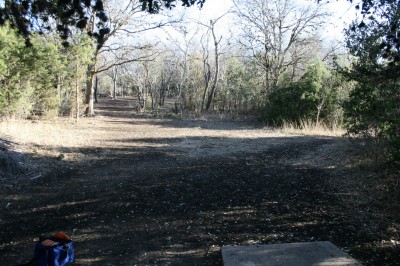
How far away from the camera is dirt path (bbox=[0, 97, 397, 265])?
373 cm

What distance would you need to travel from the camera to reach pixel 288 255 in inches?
127

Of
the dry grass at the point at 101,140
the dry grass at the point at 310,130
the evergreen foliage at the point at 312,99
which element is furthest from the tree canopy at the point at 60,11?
the evergreen foliage at the point at 312,99

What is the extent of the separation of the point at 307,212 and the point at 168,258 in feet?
7.27

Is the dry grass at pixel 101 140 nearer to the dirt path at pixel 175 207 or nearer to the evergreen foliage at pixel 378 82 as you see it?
the dirt path at pixel 175 207

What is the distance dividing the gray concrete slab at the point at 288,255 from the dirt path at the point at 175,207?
10.6 inches

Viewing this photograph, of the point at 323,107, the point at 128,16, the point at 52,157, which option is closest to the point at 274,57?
the point at 323,107

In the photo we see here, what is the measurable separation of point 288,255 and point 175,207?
214 centimetres

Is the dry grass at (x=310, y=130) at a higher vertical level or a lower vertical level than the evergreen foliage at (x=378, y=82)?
lower

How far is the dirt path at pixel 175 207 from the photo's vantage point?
373 cm

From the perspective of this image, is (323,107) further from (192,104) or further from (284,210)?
(192,104)

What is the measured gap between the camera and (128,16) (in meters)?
20.8

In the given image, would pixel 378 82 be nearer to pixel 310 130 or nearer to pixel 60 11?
pixel 60 11

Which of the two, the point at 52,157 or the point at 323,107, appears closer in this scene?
the point at 52,157

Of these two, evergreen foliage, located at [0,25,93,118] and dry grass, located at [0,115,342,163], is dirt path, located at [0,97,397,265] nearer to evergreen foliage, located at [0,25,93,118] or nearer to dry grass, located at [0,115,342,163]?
dry grass, located at [0,115,342,163]
